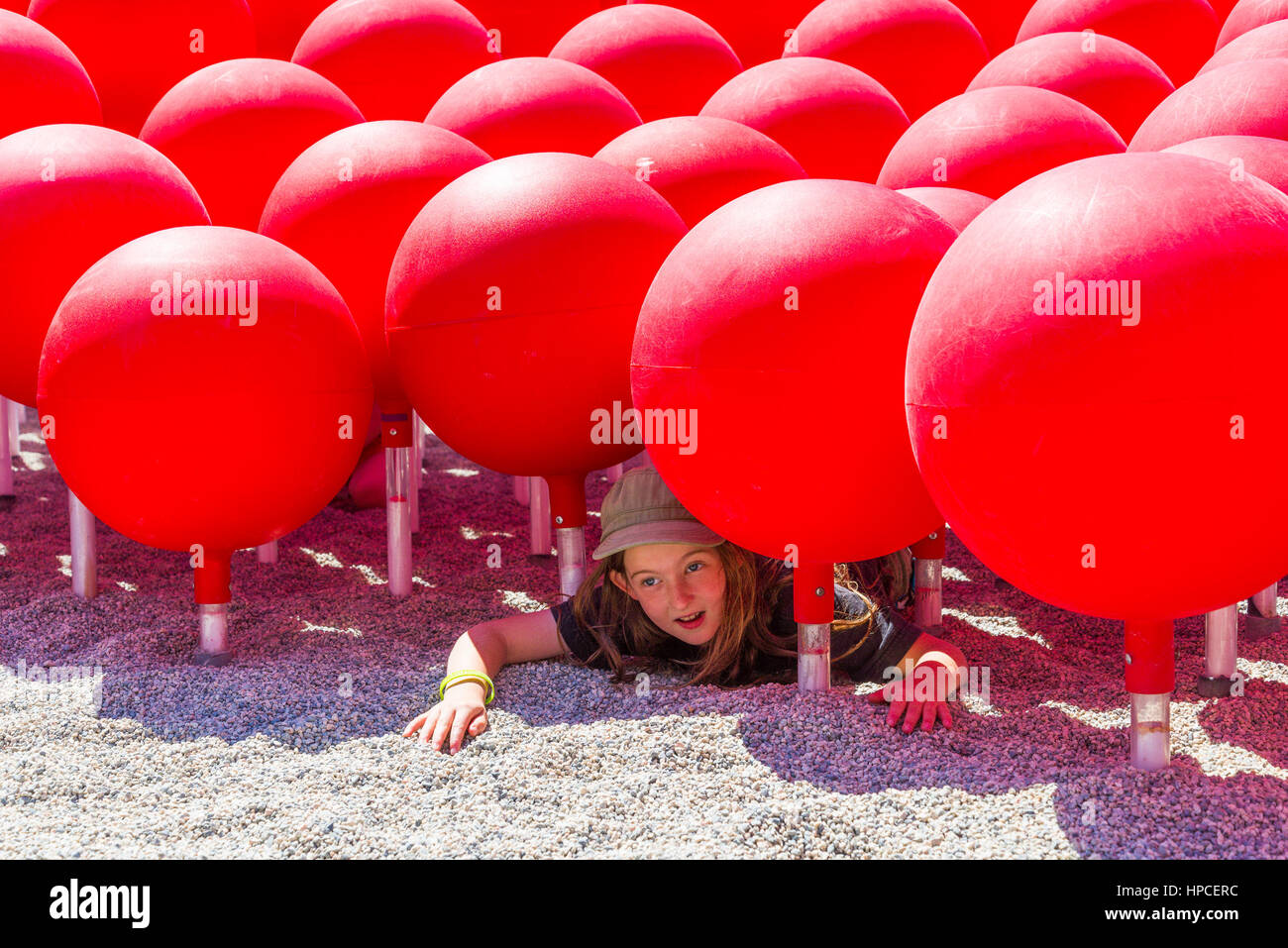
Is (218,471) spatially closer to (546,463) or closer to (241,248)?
(241,248)

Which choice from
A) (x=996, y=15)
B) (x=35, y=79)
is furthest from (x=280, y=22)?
(x=996, y=15)

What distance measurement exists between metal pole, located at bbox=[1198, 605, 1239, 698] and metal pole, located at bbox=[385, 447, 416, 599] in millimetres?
2456

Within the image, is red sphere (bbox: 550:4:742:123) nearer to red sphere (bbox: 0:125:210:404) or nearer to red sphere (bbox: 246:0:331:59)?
red sphere (bbox: 246:0:331:59)

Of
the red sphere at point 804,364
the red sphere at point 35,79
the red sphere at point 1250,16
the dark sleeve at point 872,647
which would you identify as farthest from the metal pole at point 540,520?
the red sphere at point 1250,16

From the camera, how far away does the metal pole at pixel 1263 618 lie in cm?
369

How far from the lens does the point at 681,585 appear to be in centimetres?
338

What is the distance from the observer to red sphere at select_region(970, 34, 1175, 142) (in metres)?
4.73

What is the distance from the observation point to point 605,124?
460cm

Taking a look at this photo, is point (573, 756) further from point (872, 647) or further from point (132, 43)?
point (132, 43)

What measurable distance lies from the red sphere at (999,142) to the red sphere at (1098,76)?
2.15 feet

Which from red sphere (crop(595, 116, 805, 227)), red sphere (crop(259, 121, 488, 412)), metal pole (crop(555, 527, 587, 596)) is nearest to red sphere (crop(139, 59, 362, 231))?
red sphere (crop(259, 121, 488, 412))

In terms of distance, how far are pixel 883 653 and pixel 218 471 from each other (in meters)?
1.79

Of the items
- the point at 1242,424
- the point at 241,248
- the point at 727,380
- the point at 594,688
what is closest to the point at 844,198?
the point at 727,380

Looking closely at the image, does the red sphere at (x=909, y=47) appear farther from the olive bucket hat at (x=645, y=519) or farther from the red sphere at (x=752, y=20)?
the olive bucket hat at (x=645, y=519)
